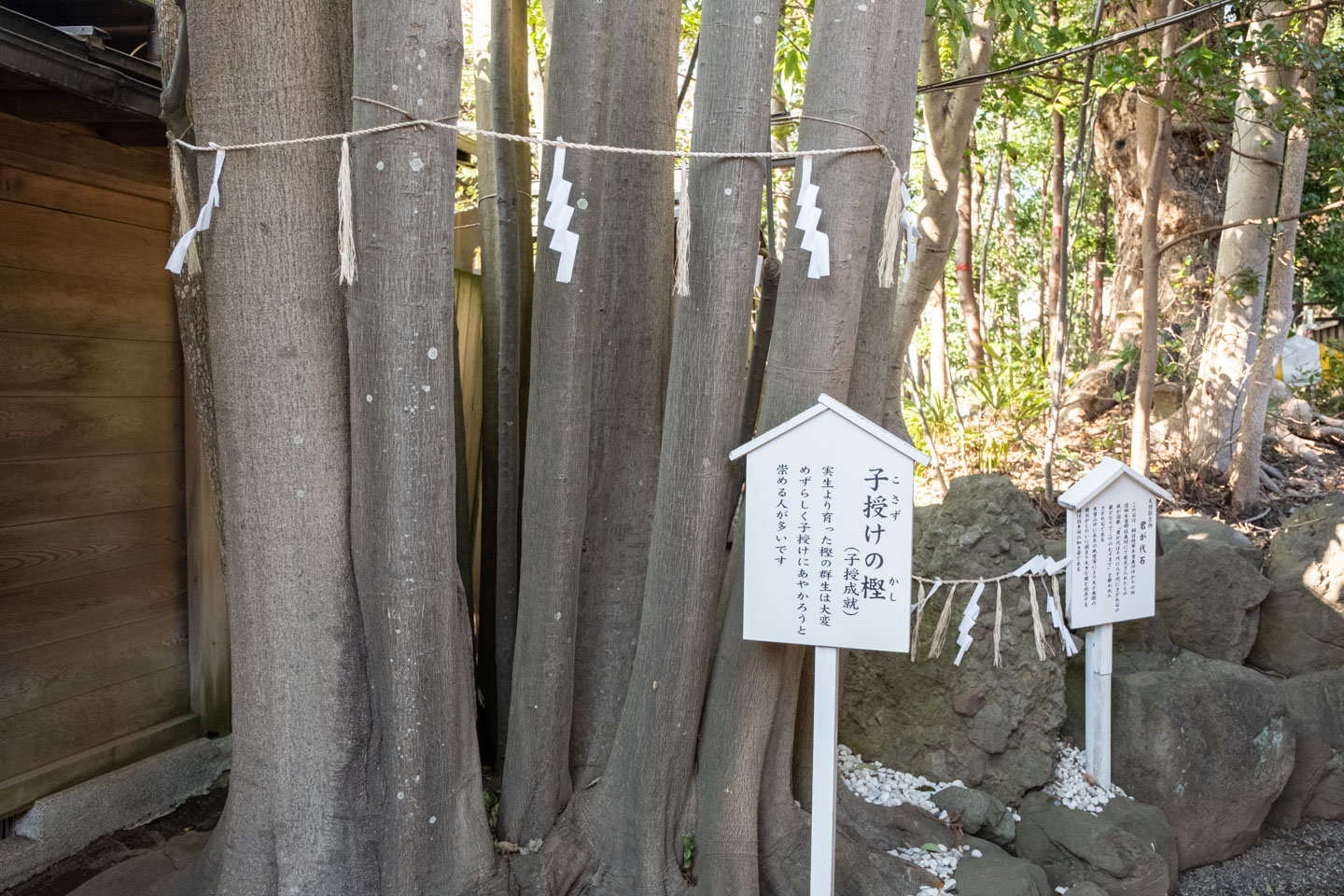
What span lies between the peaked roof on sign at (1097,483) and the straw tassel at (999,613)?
45cm

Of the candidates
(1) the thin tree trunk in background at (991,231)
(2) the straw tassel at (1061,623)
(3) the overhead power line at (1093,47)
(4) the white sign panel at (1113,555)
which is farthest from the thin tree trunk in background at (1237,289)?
(2) the straw tassel at (1061,623)

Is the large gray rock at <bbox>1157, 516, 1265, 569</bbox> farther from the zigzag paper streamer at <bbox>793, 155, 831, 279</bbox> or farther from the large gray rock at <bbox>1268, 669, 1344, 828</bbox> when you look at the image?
the zigzag paper streamer at <bbox>793, 155, 831, 279</bbox>

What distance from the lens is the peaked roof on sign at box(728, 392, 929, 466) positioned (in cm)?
264

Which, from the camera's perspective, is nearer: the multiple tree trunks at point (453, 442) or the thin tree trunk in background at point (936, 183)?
the multiple tree trunks at point (453, 442)

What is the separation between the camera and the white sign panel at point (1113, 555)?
401cm

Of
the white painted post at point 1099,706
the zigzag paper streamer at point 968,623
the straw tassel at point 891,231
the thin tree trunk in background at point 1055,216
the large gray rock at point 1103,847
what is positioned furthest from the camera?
the thin tree trunk in background at point 1055,216

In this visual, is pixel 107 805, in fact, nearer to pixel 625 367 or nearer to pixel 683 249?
pixel 625 367

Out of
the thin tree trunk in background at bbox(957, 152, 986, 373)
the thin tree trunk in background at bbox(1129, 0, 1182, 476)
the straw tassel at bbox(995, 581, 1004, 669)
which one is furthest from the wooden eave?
the thin tree trunk in background at bbox(957, 152, 986, 373)

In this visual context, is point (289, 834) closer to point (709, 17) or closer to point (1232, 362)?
point (709, 17)

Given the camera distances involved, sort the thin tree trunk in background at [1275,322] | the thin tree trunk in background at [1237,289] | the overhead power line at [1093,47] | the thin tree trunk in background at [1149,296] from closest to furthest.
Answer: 1. the overhead power line at [1093,47]
2. the thin tree trunk in background at [1149,296]
3. the thin tree trunk in background at [1275,322]
4. the thin tree trunk in background at [1237,289]

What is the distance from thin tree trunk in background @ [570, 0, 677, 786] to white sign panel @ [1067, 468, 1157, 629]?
184 centimetres

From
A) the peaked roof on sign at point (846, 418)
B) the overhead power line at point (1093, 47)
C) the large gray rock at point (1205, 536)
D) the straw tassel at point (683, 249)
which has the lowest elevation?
the large gray rock at point (1205, 536)

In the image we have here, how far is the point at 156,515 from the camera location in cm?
407

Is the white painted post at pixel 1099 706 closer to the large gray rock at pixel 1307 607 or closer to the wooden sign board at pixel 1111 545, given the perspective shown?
the wooden sign board at pixel 1111 545
